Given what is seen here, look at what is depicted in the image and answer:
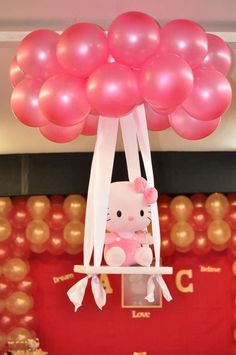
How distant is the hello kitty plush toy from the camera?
2197 mm

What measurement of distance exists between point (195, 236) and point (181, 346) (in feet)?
3.47

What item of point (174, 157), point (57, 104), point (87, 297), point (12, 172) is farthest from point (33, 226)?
point (57, 104)

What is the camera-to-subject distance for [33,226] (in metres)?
4.59

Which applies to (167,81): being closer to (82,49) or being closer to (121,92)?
(121,92)

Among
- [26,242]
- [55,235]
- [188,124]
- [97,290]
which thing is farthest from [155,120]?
[26,242]

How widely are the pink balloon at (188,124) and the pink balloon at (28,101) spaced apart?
0.56 metres

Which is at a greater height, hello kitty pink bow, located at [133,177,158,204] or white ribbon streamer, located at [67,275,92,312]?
hello kitty pink bow, located at [133,177,158,204]

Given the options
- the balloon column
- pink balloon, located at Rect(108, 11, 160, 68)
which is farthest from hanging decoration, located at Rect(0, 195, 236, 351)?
pink balloon, located at Rect(108, 11, 160, 68)

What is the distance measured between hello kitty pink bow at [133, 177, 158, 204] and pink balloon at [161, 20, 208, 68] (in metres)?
0.54

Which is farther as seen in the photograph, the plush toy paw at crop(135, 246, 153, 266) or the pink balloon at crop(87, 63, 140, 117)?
the plush toy paw at crop(135, 246, 153, 266)

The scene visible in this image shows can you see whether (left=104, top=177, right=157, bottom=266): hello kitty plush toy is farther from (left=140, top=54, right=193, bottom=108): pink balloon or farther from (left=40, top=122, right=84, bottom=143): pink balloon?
(left=140, top=54, right=193, bottom=108): pink balloon

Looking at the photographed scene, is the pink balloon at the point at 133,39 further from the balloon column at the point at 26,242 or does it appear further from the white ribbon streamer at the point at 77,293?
the balloon column at the point at 26,242

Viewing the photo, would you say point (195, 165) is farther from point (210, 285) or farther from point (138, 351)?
point (138, 351)

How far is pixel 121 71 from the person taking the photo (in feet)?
6.07
